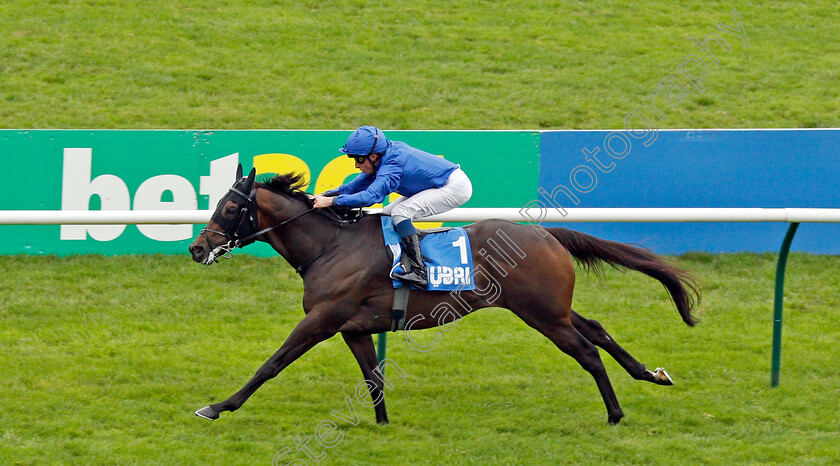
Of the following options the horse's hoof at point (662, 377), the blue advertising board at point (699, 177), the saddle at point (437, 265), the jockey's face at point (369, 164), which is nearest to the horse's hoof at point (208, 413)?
the saddle at point (437, 265)

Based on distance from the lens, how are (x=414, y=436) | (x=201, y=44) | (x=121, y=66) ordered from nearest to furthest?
1. (x=414, y=436)
2. (x=121, y=66)
3. (x=201, y=44)

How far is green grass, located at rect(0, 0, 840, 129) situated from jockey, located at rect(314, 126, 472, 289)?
564 cm

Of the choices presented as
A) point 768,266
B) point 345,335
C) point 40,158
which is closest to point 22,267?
point 40,158

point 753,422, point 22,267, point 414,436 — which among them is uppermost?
point 753,422

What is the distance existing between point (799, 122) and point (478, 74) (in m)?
4.21

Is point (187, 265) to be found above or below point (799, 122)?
below

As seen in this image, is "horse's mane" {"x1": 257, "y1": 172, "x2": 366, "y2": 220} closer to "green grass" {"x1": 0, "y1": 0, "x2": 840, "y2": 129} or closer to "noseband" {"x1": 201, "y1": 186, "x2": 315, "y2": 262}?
"noseband" {"x1": 201, "y1": 186, "x2": 315, "y2": 262}

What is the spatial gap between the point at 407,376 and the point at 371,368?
2.34 ft

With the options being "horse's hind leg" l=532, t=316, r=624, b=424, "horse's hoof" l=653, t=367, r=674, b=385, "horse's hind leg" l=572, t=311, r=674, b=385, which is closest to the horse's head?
"horse's hind leg" l=532, t=316, r=624, b=424

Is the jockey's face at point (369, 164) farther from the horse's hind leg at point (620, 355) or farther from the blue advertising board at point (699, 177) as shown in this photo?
the blue advertising board at point (699, 177)

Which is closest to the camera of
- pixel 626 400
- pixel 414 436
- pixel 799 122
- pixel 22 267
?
pixel 414 436

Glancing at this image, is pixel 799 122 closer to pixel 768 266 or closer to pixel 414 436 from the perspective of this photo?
pixel 768 266

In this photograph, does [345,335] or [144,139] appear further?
[144,139]

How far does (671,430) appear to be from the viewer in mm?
4996
